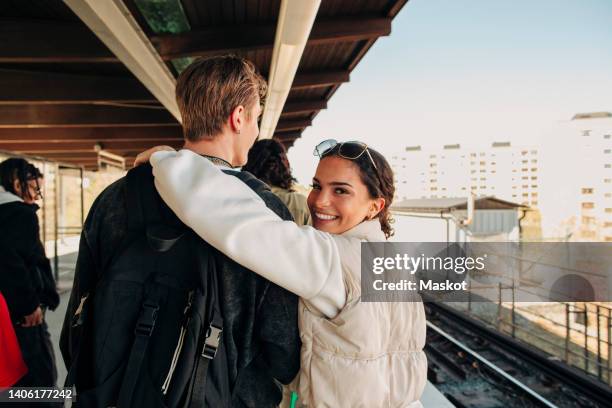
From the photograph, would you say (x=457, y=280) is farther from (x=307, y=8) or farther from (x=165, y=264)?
(x=307, y=8)

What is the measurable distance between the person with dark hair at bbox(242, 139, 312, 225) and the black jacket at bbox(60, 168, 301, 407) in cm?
159

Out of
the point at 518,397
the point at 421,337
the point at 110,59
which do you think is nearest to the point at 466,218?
the point at 518,397

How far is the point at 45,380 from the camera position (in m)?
2.54

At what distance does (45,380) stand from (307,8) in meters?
2.90

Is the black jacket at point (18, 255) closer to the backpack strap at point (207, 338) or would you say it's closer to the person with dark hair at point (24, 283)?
the person with dark hair at point (24, 283)

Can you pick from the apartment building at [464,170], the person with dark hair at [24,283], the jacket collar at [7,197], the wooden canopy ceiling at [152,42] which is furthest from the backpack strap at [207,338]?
the apartment building at [464,170]

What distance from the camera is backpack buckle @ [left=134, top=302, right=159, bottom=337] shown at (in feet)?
3.20

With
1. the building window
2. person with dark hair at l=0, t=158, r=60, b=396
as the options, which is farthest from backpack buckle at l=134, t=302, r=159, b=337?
the building window

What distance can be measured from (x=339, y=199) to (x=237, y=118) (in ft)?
1.39

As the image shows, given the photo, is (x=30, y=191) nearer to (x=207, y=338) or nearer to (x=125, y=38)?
(x=125, y=38)

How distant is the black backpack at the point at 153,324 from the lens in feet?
3.16

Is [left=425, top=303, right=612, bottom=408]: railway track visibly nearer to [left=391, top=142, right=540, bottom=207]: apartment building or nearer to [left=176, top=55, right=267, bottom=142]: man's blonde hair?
[left=176, top=55, right=267, bottom=142]: man's blonde hair

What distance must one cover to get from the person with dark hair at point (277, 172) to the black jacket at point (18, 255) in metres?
1.49

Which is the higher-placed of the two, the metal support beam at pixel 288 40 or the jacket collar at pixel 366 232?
the metal support beam at pixel 288 40
